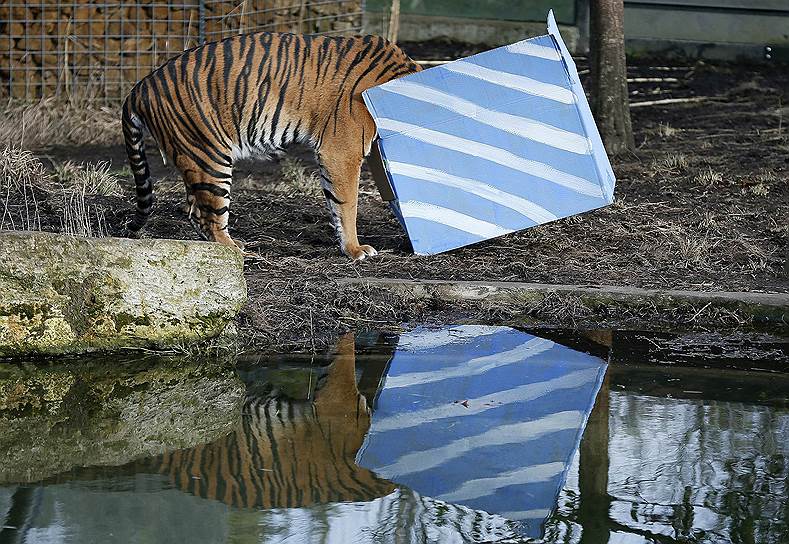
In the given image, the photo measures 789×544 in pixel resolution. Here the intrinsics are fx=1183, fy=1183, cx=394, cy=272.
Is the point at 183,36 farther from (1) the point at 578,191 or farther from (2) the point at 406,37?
(1) the point at 578,191

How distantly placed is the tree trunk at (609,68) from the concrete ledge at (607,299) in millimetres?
3377

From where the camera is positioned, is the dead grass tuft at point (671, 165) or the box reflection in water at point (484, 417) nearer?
the box reflection in water at point (484, 417)

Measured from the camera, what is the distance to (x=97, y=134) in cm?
1040

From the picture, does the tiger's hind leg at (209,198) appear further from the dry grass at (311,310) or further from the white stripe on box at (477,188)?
the white stripe on box at (477,188)

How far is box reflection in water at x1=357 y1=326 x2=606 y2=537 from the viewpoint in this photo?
373 centimetres

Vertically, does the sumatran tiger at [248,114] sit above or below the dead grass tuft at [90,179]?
above

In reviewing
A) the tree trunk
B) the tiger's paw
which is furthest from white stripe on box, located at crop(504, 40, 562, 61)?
the tree trunk

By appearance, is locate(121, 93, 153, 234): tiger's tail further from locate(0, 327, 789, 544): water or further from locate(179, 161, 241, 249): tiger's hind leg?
locate(0, 327, 789, 544): water

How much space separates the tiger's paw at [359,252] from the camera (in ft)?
21.9

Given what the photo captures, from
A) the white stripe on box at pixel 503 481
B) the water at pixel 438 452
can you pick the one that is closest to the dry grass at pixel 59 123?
the water at pixel 438 452

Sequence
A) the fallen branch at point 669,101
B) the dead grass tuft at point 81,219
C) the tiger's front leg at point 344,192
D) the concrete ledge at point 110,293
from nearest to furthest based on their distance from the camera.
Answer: the concrete ledge at point 110,293, the dead grass tuft at point 81,219, the tiger's front leg at point 344,192, the fallen branch at point 669,101

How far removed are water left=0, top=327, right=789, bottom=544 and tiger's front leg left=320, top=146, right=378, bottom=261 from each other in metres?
1.44

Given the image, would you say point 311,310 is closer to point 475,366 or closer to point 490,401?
point 475,366

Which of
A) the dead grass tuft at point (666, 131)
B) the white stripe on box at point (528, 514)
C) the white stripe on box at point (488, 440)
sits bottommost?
the white stripe on box at point (488, 440)
